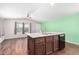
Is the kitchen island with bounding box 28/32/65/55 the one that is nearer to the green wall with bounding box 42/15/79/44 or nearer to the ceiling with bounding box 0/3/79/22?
the green wall with bounding box 42/15/79/44

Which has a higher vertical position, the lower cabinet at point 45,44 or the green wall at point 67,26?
the green wall at point 67,26

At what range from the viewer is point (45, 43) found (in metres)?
1.31

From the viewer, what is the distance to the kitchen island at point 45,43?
1.28 meters

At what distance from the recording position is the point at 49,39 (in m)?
1.32

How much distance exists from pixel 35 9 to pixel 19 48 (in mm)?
609

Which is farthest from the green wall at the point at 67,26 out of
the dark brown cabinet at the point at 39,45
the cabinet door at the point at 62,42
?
the dark brown cabinet at the point at 39,45

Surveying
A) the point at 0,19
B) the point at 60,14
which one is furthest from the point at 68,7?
the point at 0,19

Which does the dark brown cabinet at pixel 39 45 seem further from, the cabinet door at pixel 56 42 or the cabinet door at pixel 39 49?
the cabinet door at pixel 56 42

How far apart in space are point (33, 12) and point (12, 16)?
30cm

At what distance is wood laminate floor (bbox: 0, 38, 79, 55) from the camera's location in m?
1.20

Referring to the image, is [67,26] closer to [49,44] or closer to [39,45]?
[49,44]

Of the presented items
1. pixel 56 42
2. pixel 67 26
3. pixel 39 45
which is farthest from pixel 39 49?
pixel 67 26

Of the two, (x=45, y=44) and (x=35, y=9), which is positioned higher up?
(x=35, y=9)

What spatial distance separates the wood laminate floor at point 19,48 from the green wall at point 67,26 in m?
0.11
